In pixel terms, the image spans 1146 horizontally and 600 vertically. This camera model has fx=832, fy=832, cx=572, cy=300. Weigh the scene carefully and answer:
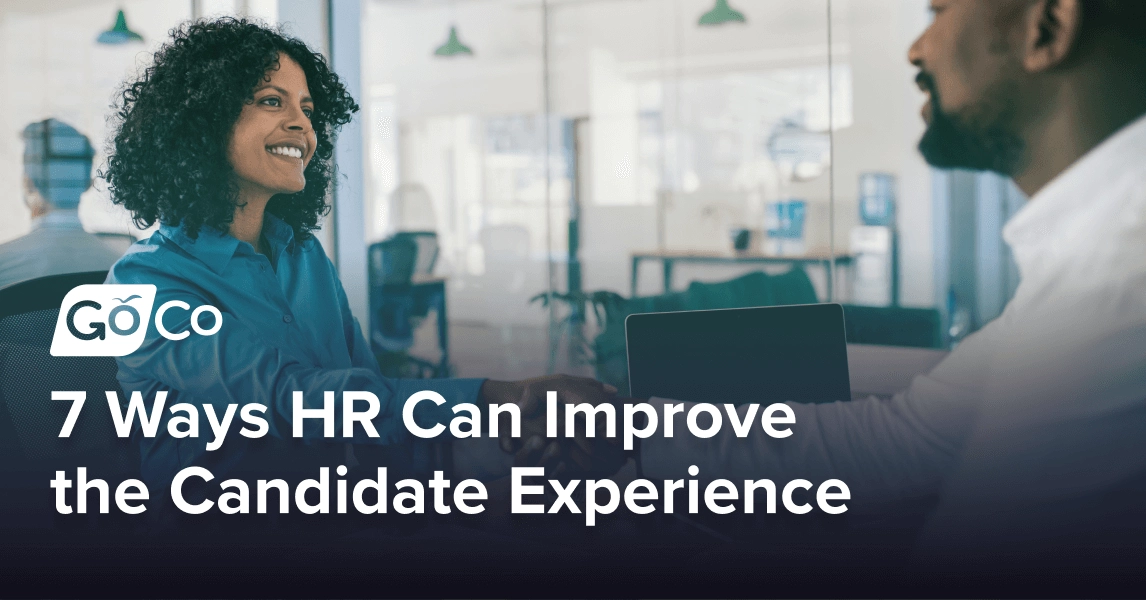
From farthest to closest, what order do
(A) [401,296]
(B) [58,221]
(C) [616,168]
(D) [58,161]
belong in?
1. (C) [616,168]
2. (A) [401,296]
3. (D) [58,161]
4. (B) [58,221]

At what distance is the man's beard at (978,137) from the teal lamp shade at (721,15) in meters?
3.17

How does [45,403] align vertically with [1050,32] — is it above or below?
below

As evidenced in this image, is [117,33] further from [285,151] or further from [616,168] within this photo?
[616,168]

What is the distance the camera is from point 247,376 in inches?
42.5

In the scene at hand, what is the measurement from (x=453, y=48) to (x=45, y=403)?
314 centimetres

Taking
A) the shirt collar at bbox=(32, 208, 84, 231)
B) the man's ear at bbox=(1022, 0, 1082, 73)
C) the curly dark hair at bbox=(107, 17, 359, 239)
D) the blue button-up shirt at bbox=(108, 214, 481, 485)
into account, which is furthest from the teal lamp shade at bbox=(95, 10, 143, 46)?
the man's ear at bbox=(1022, 0, 1082, 73)

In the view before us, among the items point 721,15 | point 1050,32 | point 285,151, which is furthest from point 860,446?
point 721,15

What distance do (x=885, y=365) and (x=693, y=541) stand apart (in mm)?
860

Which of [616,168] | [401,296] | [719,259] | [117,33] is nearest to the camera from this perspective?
[117,33]

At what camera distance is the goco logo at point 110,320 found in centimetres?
109

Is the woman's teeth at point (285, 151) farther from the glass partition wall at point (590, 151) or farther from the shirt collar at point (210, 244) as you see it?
the glass partition wall at point (590, 151)

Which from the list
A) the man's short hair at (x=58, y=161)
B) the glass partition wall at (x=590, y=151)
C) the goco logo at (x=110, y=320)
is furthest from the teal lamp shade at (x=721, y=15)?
the goco logo at (x=110, y=320)

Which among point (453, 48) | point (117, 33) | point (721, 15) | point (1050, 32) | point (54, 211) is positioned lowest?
point (54, 211)

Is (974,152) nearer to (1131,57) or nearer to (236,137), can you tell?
(1131,57)
